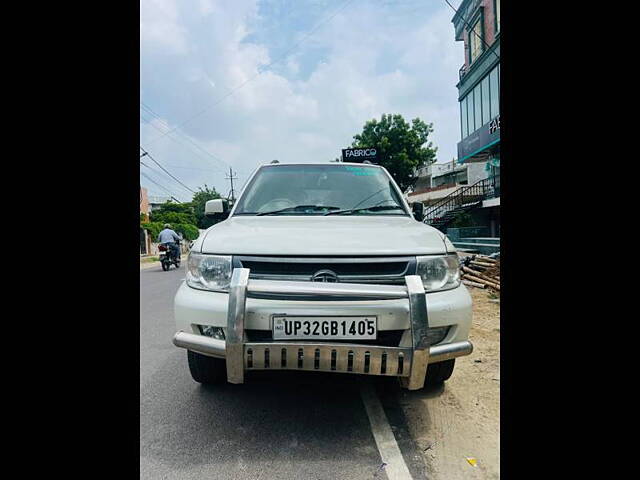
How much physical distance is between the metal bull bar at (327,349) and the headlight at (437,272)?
9.1 inches

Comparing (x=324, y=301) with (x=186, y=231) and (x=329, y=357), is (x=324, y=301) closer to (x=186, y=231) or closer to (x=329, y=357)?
(x=329, y=357)

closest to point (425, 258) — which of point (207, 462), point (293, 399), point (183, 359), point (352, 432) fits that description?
point (352, 432)

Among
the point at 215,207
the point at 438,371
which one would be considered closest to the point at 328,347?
the point at 438,371

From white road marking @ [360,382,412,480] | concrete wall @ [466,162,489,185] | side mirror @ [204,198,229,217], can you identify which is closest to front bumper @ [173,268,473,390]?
white road marking @ [360,382,412,480]

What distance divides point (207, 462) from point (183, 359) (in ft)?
5.71

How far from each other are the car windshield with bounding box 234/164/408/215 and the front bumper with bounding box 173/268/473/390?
1.12 metres

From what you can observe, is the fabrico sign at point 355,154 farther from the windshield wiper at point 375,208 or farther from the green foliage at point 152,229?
the green foliage at point 152,229

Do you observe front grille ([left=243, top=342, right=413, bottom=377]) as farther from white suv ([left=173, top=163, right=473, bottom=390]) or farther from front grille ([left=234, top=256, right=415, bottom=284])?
front grille ([left=234, top=256, right=415, bottom=284])

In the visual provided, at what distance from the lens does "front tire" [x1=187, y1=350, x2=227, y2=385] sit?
2465mm

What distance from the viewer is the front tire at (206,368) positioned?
2.46 m

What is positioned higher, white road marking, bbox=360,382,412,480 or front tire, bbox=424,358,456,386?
front tire, bbox=424,358,456,386

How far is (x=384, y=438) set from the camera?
2070 mm
